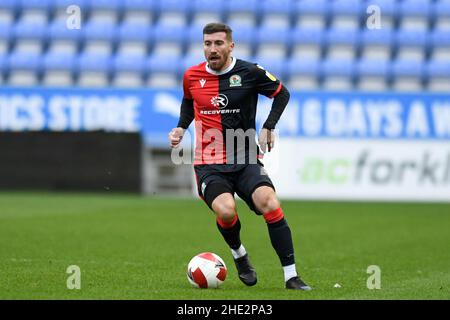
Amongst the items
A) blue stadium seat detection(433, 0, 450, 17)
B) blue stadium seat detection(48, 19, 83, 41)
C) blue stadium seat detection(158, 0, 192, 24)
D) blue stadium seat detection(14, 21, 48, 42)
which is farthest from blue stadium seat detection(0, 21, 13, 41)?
blue stadium seat detection(433, 0, 450, 17)

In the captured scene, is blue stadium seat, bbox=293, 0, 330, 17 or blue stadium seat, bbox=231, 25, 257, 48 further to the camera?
blue stadium seat, bbox=293, 0, 330, 17

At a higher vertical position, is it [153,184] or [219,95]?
[219,95]

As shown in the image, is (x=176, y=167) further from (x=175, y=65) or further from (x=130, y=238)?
(x=130, y=238)

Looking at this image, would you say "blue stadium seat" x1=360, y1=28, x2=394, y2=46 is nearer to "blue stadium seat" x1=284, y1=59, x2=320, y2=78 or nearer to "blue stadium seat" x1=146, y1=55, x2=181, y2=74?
"blue stadium seat" x1=284, y1=59, x2=320, y2=78

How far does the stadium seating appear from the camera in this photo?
72.3 feet

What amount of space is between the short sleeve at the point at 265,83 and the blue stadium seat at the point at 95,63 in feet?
50.0

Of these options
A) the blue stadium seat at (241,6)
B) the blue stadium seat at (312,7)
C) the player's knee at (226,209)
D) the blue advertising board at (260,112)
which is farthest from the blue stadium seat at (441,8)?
the player's knee at (226,209)

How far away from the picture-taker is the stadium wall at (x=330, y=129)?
1895 centimetres

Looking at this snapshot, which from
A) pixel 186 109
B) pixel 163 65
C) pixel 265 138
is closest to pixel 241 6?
pixel 163 65

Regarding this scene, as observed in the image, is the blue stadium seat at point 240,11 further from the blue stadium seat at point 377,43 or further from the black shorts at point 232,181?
the black shorts at point 232,181

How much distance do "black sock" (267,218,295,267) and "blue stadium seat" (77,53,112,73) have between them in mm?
15809

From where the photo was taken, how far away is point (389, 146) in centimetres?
1908
